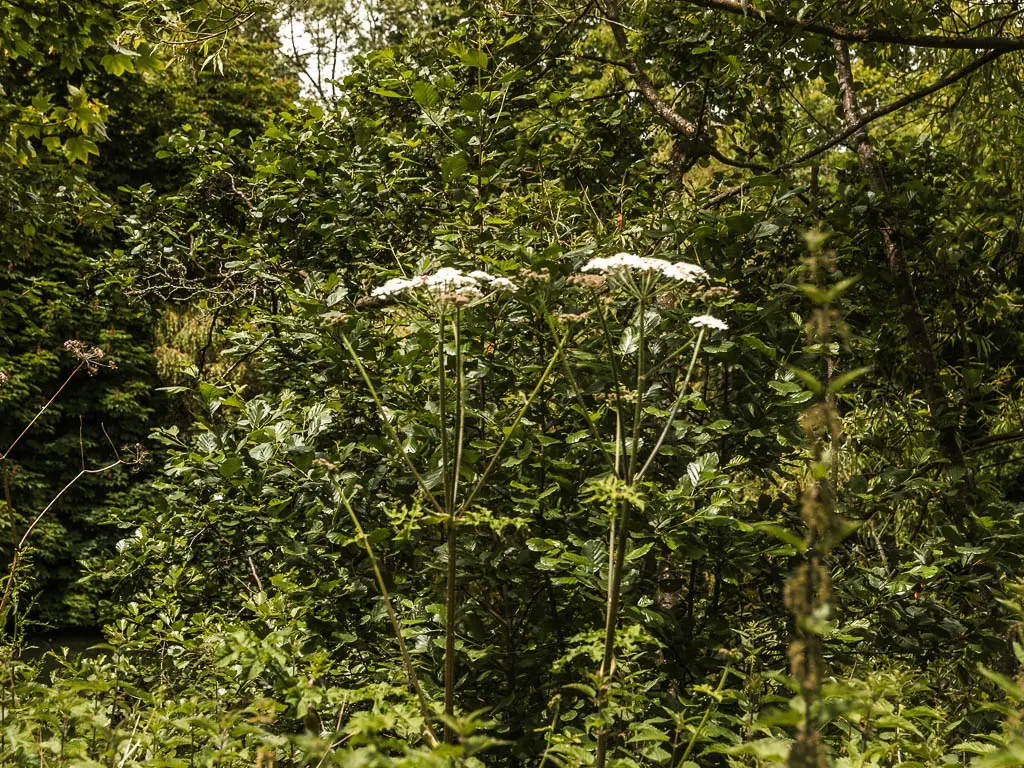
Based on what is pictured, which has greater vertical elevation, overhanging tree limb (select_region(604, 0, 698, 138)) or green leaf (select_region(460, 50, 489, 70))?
overhanging tree limb (select_region(604, 0, 698, 138))

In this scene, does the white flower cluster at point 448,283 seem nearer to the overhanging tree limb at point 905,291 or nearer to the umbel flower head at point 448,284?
the umbel flower head at point 448,284

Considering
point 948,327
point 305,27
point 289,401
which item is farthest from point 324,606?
point 305,27

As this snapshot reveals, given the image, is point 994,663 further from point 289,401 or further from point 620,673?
point 289,401

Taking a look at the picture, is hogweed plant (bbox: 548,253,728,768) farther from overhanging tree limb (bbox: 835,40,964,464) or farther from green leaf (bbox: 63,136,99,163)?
green leaf (bbox: 63,136,99,163)

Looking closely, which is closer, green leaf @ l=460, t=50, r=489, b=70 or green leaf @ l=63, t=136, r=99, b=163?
green leaf @ l=460, t=50, r=489, b=70

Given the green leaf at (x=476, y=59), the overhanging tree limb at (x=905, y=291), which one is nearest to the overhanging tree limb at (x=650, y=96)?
the overhanging tree limb at (x=905, y=291)

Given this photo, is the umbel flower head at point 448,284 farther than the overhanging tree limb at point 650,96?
No

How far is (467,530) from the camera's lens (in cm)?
214

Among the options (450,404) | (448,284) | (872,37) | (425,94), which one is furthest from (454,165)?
(872,37)

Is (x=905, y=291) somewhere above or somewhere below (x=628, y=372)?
above

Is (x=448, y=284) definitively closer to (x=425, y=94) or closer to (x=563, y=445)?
(x=563, y=445)

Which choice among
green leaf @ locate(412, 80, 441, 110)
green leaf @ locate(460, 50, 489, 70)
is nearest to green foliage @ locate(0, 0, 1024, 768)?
green leaf @ locate(460, 50, 489, 70)

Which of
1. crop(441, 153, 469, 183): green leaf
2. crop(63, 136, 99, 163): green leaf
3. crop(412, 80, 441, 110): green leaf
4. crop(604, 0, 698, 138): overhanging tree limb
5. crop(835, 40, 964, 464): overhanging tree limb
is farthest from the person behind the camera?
crop(604, 0, 698, 138): overhanging tree limb

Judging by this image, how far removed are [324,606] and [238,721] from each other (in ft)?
1.75
